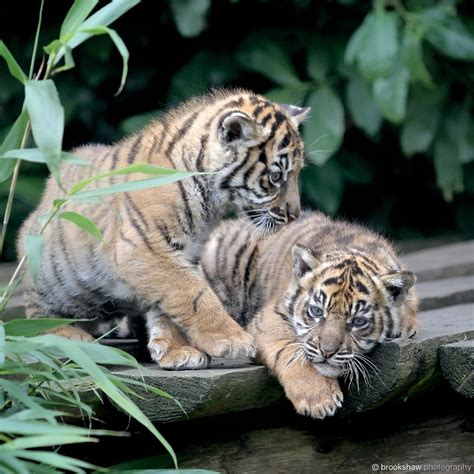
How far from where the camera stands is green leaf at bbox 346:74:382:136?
6.08 meters

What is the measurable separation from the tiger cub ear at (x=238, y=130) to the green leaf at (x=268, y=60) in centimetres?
221

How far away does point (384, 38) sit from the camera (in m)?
5.52

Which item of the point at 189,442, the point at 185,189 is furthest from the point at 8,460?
the point at 185,189

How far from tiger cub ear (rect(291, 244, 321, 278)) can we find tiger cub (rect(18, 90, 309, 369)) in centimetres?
24

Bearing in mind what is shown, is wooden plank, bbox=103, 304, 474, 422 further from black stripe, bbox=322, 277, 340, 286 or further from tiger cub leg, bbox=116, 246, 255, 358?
black stripe, bbox=322, 277, 340, 286

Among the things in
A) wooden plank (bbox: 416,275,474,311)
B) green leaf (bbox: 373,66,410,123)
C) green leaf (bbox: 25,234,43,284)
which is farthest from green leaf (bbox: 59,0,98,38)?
green leaf (bbox: 373,66,410,123)

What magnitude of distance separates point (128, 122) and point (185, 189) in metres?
2.24

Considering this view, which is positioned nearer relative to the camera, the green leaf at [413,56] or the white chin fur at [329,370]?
the white chin fur at [329,370]

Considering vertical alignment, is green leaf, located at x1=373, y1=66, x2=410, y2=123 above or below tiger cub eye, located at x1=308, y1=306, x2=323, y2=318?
above

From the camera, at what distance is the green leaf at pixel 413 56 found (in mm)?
5695

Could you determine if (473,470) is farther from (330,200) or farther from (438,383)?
(330,200)

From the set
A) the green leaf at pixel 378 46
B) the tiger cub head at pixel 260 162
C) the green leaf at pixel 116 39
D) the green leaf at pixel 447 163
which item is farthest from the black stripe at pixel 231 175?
the green leaf at pixel 447 163

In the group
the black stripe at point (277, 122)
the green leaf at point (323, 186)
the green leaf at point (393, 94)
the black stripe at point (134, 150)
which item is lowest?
the green leaf at point (323, 186)

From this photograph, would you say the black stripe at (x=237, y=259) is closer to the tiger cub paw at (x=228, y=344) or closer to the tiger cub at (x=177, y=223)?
the tiger cub at (x=177, y=223)
